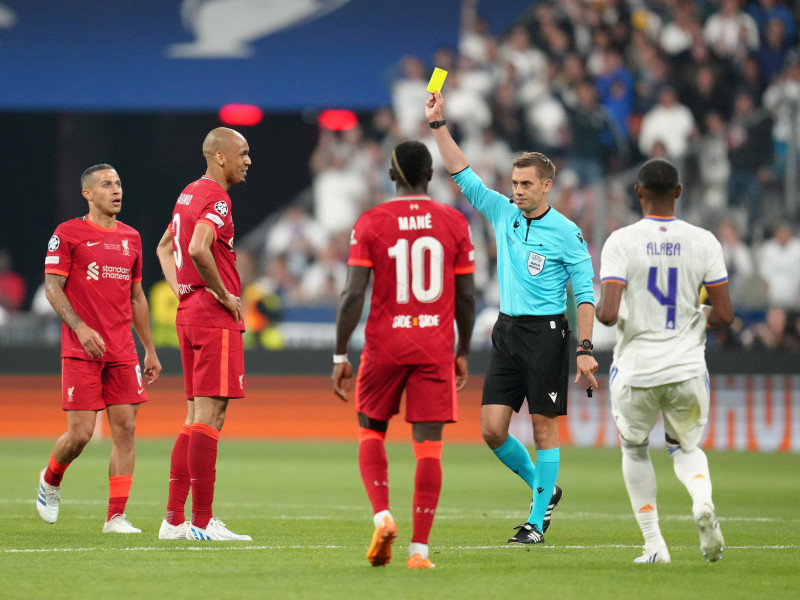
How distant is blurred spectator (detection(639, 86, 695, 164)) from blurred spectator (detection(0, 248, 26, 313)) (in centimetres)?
1210

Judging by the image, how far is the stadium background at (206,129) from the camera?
63.5 ft

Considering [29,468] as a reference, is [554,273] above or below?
above

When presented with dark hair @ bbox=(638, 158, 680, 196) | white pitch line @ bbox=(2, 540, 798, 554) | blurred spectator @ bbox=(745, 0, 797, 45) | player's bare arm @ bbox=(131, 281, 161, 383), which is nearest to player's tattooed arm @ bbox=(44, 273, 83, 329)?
player's bare arm @ bbox=(131, 281, 161, 383)

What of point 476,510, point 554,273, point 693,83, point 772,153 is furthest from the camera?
point 693,83

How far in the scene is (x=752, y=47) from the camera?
2211 centimetres

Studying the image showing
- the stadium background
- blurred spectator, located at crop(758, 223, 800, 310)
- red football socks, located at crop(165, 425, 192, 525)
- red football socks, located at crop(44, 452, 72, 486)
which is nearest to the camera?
red football socks, located at crop(165, 425, 192, 525)

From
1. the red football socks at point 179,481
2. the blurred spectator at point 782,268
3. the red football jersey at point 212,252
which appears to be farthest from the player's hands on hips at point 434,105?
the blurred spectator at point 782,268

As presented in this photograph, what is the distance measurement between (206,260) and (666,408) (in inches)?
114

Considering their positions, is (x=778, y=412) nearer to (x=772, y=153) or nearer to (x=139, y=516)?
(x=772, y=153)

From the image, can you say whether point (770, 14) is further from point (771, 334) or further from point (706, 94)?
point (771, 334)

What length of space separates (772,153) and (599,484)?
9.05 m

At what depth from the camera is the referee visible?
324 inches

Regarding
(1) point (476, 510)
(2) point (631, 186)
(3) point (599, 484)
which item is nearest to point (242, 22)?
(2) point (631, 186)

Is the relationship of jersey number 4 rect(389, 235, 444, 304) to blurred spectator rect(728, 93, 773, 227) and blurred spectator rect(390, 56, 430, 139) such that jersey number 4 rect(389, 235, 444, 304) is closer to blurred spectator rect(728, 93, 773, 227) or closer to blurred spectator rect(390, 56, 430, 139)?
blurred spectator rect(728, 93, 773, 227)
